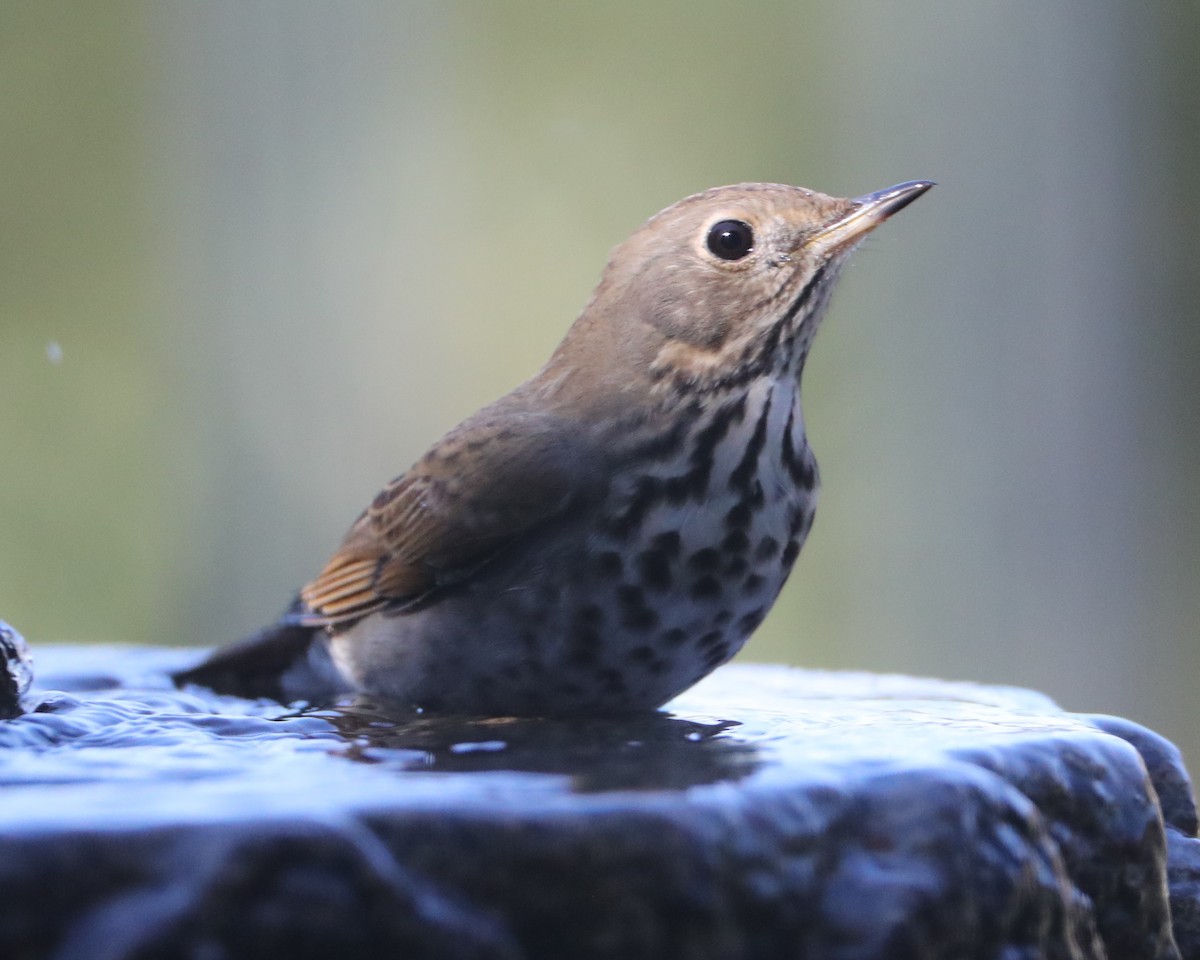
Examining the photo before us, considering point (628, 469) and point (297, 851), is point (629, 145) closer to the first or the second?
point (628, 469)

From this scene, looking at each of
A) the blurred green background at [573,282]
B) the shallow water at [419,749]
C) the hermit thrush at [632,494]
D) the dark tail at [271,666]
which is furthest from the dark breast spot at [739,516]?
the blurred green background at [573,282]

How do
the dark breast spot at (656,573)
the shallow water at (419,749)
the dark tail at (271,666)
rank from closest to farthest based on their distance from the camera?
1. the shallow water at (419,749)
2. the dark breast spot at (656,573)
3. the dark tail at (271,666)

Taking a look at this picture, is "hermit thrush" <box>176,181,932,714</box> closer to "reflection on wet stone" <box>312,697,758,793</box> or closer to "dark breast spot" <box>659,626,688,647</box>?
"dark breast spot" <box>659,626,688,647</box>

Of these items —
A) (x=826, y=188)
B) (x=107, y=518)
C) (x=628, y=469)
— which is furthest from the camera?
(x=107, y=518)

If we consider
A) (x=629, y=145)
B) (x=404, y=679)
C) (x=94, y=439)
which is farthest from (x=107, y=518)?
(x=404, y=679)

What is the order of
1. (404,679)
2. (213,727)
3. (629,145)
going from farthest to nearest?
(629,145) → (404,679) → (213,727)

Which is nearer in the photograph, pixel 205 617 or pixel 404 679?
pixel 404 679

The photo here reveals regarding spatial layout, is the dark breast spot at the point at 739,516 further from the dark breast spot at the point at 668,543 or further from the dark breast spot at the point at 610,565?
the dark breast spot at the point at 610,565
